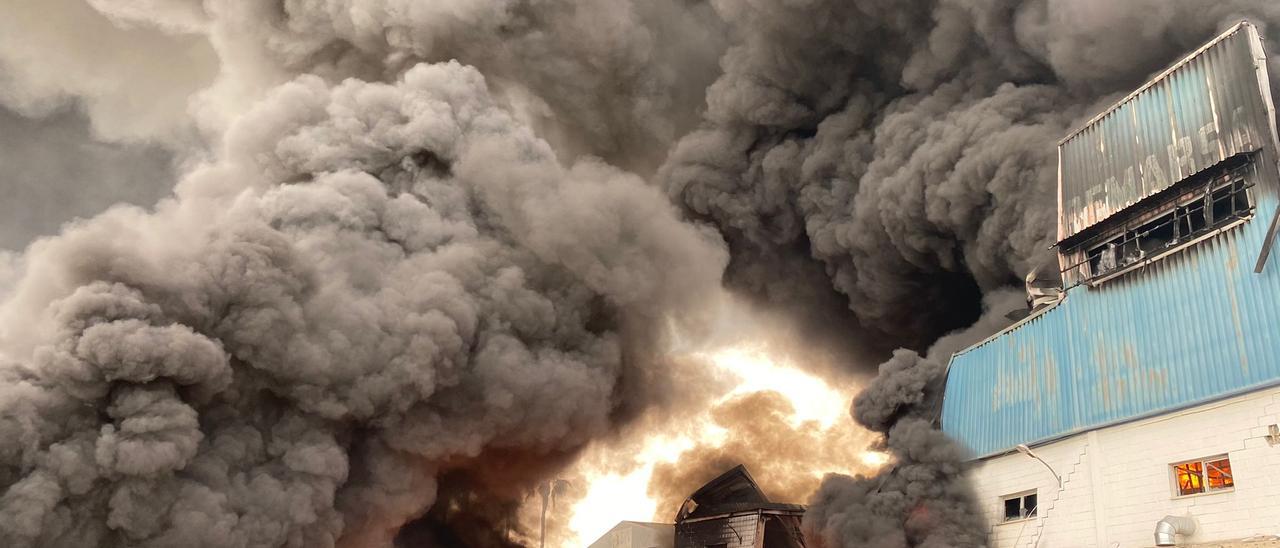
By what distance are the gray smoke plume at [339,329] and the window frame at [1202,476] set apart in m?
16.0

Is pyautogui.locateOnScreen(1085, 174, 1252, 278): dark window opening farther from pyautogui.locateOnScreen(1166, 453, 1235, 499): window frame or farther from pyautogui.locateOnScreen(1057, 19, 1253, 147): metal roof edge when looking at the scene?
A: pyautogui.locateOnScreen(1166, 453, 1235, 499): window frame

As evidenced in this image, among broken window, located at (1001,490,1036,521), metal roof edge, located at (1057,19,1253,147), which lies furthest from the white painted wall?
metal roof edge, located at (1057,19,1253,147)

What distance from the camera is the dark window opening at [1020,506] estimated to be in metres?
20.4

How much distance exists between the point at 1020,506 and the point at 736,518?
11.0 meters

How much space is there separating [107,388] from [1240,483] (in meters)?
21.4

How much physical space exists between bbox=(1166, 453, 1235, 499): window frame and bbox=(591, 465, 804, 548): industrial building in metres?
14.2

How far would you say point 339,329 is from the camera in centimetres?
2312

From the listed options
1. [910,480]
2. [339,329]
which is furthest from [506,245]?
[910,480]

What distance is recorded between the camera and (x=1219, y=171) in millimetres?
17750

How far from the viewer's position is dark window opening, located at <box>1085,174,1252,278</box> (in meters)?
17.3

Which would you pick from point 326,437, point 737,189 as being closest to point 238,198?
point 326,437

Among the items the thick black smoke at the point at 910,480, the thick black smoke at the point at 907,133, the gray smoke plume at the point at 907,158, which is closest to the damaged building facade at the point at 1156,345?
the thick black smoke at the point at 910,480

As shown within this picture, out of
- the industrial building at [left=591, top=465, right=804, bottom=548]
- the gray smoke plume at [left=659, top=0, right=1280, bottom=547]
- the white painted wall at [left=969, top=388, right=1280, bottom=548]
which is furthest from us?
the industrial building at [left=591, top=465, right=804, bottom=548]

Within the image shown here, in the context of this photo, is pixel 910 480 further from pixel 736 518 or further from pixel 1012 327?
pixel 736 518
